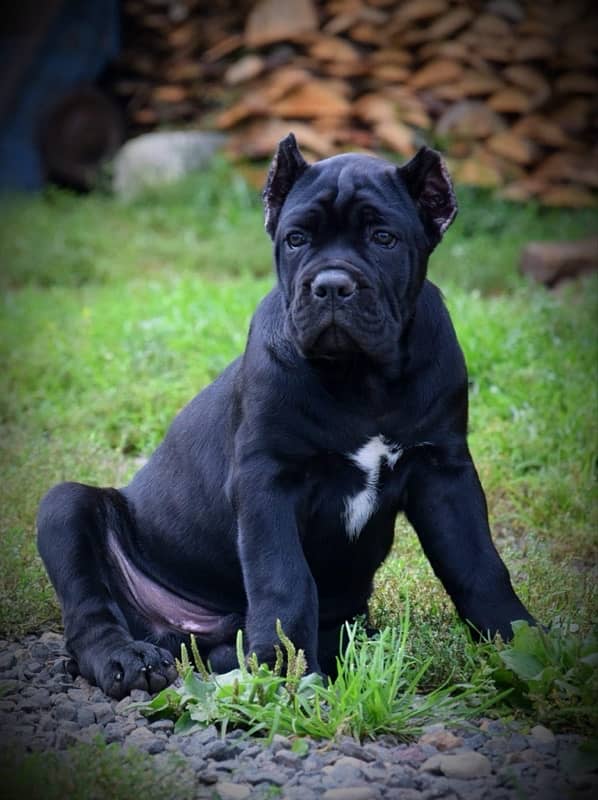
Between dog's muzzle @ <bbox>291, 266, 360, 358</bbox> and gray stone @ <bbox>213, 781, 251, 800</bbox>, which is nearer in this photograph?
gray stone @ <bbox>213, 781, 251, 800</bbox>

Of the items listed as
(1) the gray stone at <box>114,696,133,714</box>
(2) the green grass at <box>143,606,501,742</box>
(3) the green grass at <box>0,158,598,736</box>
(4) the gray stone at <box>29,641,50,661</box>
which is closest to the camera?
(2) the green grass at <box>143,606,501,742</box>

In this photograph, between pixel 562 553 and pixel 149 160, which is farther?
pixel 149 160

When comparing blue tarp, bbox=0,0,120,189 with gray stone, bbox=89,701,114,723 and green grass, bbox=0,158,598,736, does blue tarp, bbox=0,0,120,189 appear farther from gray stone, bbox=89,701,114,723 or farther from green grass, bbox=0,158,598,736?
gray stone, bbox=89,701,114,723

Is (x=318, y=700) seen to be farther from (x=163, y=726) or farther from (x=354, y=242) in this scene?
(x=354, y=242)

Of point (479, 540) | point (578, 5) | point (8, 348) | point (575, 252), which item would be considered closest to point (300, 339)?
point (479, 540)

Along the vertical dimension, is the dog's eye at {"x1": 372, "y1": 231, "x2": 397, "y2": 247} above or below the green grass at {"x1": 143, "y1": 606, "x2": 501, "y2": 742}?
above

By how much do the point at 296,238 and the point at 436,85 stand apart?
8.31 metres

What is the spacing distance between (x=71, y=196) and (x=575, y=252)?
5.52 m

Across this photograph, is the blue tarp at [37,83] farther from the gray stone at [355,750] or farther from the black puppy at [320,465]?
the gray stone at [355,750]

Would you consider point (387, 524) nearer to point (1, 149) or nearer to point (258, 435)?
point (258, 435)

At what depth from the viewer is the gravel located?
2.74 metres

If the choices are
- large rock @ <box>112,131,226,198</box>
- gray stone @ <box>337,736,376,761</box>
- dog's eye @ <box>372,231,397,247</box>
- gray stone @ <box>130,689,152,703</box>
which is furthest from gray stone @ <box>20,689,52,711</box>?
→ large rock @ <box>112,131,226,198</box>

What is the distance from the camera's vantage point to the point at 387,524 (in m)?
3.69

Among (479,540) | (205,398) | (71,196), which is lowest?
(71,196)
